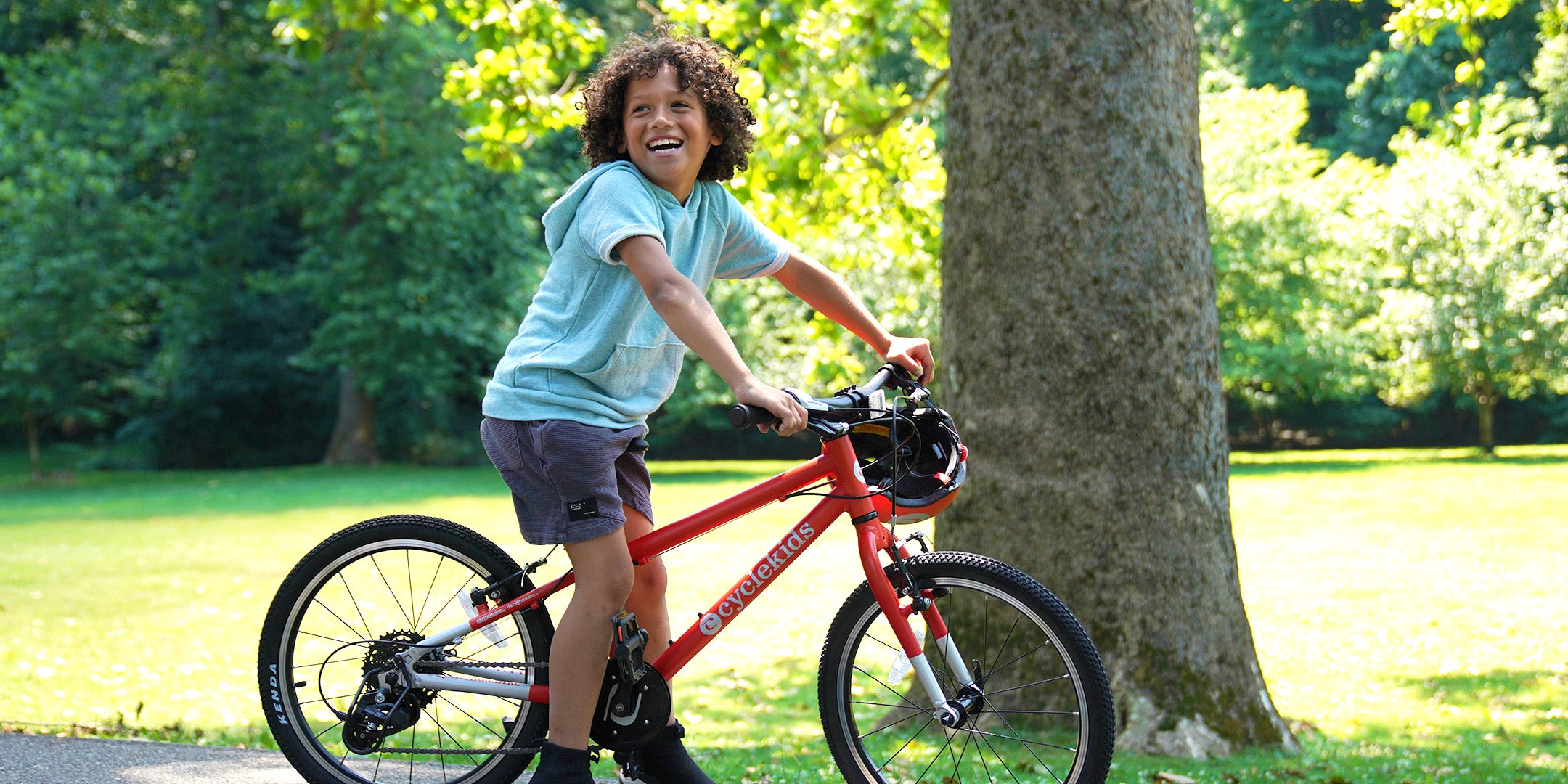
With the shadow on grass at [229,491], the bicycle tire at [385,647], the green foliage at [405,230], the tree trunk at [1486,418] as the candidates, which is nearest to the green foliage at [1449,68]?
the tree trunk at [1486,418]

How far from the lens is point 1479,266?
2823cm

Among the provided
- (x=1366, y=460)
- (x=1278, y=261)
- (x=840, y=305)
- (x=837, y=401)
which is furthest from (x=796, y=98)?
(x=1366, y=460)

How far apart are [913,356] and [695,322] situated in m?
0.76

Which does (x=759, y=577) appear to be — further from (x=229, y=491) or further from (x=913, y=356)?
(x=229, y=491)

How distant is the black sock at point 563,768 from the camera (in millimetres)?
3180

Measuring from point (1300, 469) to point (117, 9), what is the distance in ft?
90.7

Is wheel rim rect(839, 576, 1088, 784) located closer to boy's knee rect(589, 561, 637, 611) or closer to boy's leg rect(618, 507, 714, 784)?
boy's leg rect(618, 507, 714, 784)

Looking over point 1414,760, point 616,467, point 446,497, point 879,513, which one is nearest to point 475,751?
point 616,467

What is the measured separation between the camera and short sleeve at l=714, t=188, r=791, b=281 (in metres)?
3.34

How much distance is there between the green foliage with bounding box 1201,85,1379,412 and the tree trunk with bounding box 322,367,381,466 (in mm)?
20519

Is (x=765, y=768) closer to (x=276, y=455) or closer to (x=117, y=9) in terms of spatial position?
(x=117, y=9)

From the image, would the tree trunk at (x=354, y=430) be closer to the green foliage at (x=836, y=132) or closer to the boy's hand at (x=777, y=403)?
the green foliage at (x=836, y=132)

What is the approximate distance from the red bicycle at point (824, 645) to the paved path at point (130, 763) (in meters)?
0.29

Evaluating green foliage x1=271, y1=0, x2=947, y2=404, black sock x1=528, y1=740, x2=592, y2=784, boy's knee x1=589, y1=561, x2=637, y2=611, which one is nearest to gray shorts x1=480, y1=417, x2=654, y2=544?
boy's knee x1=589, y1=561, x2=637, y2=611
